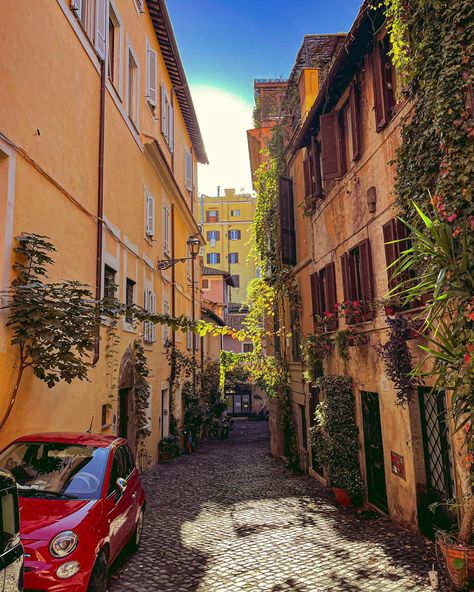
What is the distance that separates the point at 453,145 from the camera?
6234 mm

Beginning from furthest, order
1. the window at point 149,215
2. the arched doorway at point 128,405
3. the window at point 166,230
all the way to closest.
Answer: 1. the window at point 166,230
2. the window at point 149,215
3. the arched doorway at point 128,405

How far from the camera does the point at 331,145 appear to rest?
11570 millimetres

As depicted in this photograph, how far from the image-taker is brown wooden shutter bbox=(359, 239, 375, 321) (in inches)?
386

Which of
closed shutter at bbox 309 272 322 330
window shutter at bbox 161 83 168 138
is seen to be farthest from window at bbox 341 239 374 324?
window shutter at bbox 161 83 168 138

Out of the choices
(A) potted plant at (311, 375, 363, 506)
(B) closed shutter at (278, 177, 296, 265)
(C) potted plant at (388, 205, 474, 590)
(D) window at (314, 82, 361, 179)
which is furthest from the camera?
(B) closed shutter at (278, 177, 296, 265)

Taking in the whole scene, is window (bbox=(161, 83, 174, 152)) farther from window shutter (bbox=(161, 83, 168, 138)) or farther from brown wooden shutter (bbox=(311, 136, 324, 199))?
brown wooden shutter (bbox=(311, 136, 324, 199))

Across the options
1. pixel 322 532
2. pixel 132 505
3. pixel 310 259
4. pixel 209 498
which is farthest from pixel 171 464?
pixel 132 505

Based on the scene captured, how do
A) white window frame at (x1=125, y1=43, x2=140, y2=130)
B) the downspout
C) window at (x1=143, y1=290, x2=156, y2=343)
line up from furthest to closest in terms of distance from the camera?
window at (x1=143, y1=290, x2=156, y2=343) < white window frame at (x1=125, y1=43, x2=140, y2=130) < the downspout

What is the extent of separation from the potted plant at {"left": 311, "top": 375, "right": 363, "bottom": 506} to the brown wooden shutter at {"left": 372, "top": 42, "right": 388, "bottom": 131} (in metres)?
5.28

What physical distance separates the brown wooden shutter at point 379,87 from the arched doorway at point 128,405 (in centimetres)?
796

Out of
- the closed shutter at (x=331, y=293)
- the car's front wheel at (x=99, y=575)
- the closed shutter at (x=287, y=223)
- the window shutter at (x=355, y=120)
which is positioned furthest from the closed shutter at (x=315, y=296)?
the car's front wheel at (x=99, y=575)

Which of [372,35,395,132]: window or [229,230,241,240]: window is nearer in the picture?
[372,35,395,132]: window

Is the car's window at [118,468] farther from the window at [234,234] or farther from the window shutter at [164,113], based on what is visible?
the window at [234,234]

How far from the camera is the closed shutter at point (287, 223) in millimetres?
16406
